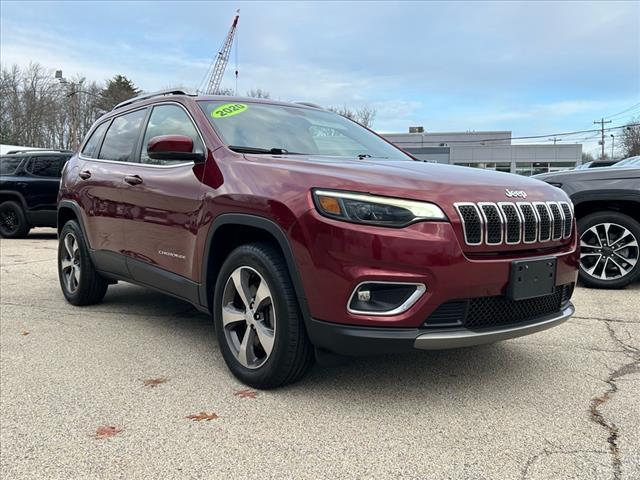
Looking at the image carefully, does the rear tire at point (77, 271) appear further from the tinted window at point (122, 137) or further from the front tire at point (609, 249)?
the front tire at point (609, 249)

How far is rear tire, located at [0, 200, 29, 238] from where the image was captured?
1216 cm

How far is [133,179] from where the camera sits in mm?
4254

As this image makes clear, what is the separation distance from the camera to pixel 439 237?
2666mm

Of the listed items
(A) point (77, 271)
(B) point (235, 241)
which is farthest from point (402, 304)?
(A) point (77, 271)

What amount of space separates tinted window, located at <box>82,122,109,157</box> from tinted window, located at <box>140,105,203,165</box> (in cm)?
113

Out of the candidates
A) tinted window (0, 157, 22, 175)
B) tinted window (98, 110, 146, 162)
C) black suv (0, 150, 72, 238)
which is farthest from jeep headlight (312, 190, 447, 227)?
tinted window (0, 157, 22, 175)

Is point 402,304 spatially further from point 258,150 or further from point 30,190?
point 30,190

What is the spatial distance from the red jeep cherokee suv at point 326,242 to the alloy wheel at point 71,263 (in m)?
1.44

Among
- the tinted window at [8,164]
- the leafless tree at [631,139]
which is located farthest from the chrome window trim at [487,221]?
the leafless tree at [631,139]

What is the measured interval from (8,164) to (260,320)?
11.6m

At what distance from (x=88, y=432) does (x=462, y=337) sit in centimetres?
186

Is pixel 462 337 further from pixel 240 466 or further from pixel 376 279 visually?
pixel 240 466

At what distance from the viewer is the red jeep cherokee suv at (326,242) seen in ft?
8.82

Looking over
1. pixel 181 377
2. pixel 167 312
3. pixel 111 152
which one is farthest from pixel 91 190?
pixel 181 377
